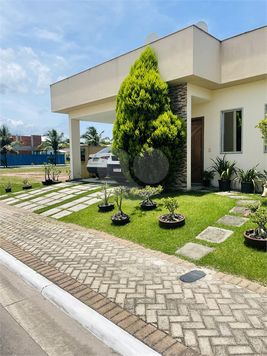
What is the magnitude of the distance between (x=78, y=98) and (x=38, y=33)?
416 centimetres

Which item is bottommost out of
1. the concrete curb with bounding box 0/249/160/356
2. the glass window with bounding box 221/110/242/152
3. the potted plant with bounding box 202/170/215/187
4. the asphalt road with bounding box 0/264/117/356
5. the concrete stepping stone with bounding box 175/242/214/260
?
the asphalt road with bounding box 0/264/117/356

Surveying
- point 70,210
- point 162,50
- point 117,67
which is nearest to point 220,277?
point 70,210

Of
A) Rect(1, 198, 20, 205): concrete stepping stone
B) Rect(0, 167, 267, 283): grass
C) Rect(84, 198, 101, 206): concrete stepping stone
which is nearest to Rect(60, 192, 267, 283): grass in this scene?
Rect(0, 167, 267, 283): grass

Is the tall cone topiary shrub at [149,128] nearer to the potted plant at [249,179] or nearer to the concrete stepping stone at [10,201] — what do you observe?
the potted plant at [249,179]

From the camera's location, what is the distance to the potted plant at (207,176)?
9117 millimetres

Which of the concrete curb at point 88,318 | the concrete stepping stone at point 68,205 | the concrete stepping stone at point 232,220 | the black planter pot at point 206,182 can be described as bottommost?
the concrete curb at point 88,318

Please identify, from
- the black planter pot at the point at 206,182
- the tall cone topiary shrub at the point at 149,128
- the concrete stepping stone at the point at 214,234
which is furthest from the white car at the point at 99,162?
the concrete stepping stone at the point at 214,234

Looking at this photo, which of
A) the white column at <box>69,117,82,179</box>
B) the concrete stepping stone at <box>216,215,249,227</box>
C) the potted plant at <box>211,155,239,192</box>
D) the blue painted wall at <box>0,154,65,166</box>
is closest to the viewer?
the concrete stepping stone at <box>216,215,249,227</box>

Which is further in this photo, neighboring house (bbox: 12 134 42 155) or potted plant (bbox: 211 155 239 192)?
neighboring house (bbox: 12 134 42 155)

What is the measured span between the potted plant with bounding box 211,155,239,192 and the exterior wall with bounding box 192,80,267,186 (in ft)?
0.67

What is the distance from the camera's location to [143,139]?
307 inches

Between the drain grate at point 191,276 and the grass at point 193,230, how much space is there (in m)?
0.29

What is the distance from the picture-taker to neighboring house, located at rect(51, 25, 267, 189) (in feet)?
24.5

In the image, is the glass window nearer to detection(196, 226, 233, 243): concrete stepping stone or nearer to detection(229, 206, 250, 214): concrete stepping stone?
detection(229, 206, 250, 214): concrete stepping stone
